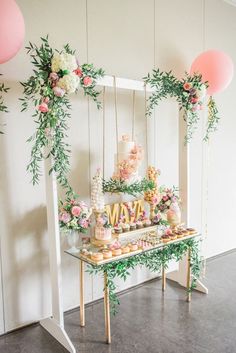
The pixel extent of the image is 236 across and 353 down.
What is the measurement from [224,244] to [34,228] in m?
2.69

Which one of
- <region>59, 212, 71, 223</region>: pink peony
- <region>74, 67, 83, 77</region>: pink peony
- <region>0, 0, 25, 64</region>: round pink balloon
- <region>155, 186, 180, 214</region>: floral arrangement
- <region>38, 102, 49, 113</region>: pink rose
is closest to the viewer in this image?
<region>0, 0, 25, 64</region>: round pink balloon

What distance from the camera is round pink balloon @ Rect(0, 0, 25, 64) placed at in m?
1.78

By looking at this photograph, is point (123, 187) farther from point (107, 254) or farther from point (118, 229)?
point (107, 254)

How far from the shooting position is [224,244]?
4.19 m

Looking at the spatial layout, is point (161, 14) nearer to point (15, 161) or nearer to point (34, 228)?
point (15, 161)

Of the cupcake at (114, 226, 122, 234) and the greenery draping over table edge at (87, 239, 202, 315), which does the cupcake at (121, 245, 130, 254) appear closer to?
the greenery draping over table edge at (87, 239, 202, 315)

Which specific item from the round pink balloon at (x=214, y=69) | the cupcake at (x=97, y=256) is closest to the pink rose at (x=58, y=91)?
the cupcake at (x=97, y=256)

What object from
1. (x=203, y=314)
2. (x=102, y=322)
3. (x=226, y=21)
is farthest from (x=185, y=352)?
(x=226, y=21)

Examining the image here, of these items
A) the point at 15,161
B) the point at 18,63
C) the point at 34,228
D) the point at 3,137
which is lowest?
the point at 34,228

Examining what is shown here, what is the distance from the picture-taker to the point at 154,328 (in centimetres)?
250

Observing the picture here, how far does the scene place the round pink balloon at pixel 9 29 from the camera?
5.82ft

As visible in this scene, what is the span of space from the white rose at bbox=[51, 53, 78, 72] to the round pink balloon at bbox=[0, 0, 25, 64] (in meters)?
0.24

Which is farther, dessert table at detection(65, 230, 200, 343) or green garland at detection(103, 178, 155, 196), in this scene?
green garland at detection(103, 178, 155, 196)

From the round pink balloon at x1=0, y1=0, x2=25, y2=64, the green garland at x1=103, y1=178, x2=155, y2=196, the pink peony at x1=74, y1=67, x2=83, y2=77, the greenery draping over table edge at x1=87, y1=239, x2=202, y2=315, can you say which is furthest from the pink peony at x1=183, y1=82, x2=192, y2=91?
the round pink balloon at x1=0, y1=0, x2=25, y2=64
